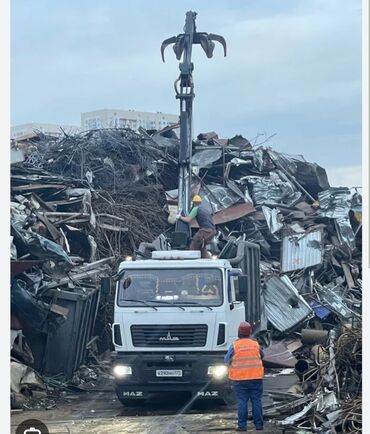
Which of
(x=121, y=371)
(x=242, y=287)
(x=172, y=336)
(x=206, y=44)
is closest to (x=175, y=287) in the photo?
(x=172, y=336)

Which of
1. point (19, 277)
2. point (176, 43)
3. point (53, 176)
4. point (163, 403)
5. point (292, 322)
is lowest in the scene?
point (163, 403)

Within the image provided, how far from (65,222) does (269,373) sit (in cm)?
246

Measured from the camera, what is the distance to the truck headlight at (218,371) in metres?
6.07

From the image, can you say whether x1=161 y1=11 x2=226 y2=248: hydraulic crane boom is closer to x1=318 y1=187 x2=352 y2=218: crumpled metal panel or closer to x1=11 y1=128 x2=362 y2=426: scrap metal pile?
x1=11 y1=128 x2=362 y2=426: scrap metal pile

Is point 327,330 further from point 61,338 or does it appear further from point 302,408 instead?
point 61,338

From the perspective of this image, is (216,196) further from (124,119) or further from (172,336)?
(124,119)

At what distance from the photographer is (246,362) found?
573 centimetres

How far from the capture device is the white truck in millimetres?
6223

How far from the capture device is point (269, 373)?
5.91 metres

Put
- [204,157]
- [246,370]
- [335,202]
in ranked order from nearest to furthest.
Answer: [246,370] < [335,202] < [204,157]

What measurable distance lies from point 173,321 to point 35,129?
6.13ft

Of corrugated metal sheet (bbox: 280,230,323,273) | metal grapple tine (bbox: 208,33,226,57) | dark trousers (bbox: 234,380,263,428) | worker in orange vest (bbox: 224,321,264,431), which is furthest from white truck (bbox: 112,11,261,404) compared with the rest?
metal grapple tine (bbox: 208,33,226,57)

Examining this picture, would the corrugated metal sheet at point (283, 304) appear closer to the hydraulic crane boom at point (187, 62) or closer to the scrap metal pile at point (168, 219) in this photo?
the scrap metal pile at point (168, 219)

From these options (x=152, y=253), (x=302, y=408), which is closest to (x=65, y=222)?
(x=152, y=253)
